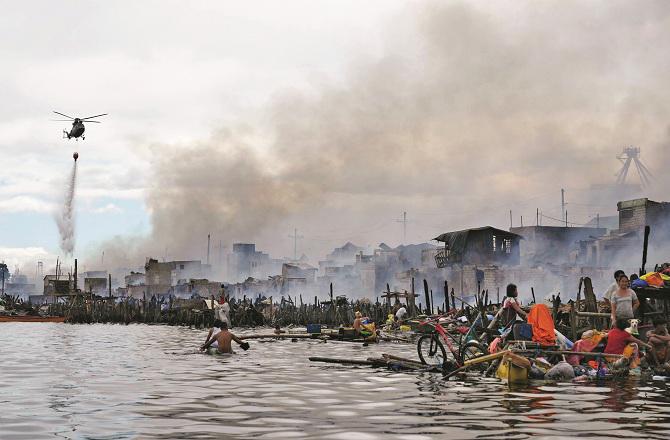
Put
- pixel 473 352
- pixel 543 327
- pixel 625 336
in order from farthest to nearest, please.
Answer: pixel 473 352, pixel 543 327, pixel 625 336

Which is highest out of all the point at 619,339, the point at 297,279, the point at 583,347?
the point at 297,279

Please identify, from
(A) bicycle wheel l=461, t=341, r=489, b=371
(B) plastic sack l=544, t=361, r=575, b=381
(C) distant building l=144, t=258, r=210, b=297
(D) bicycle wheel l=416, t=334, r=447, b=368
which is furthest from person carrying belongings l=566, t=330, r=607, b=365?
(C) distant building l=144, t=258, r=210, b=297

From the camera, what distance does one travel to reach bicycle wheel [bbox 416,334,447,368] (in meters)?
19.0

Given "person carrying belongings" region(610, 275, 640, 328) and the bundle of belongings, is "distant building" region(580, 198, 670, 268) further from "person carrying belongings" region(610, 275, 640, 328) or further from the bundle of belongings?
"person carrying belongings" region(610, 275, 640, 328)

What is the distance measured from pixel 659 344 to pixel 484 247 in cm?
4718

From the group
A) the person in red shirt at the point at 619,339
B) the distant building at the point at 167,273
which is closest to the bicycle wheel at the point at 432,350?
the person in red shirt at the point at 619,339

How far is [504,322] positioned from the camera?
18.0 metres

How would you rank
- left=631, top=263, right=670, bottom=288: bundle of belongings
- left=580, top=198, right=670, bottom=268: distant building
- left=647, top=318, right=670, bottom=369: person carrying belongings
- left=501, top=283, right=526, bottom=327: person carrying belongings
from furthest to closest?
left=580, top=198, right=670, bottom=268: distant building → left=631, top=263, right=670, bottom=288: bundle of belongings → left=501, top=283, right=526, bottom=327: person carrying belongings → left=647, top=318, right=670, bottom=369: person carrying belongings

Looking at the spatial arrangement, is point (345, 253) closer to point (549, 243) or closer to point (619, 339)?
point (549, 243)

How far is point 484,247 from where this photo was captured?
63438 millimetres

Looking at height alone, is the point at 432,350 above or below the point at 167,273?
below

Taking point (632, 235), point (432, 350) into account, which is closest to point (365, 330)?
point (432, 350)

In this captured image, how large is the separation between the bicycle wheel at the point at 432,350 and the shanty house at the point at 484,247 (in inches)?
1724

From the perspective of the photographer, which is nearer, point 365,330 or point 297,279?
point 365,330
